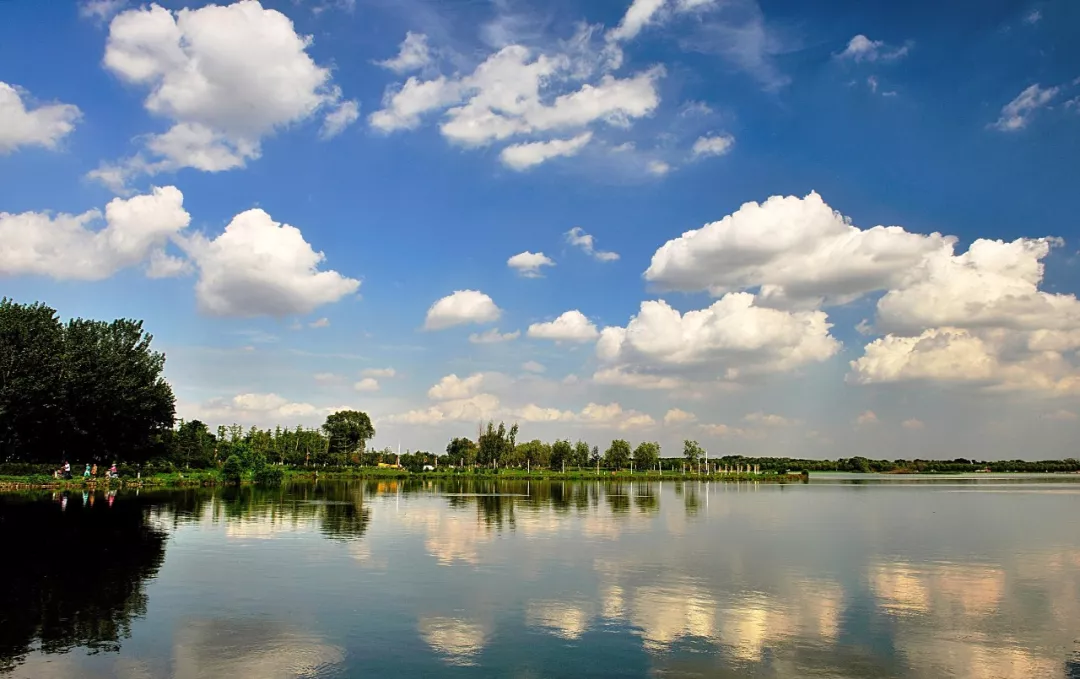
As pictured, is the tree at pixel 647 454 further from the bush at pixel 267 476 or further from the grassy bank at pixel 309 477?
the bush at pixel 267 476

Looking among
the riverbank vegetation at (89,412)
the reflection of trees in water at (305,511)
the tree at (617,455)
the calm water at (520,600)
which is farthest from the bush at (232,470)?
the tree at (617,455)

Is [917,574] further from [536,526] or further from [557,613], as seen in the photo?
[536,526]

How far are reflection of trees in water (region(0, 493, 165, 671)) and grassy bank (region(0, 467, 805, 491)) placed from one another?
2290cm

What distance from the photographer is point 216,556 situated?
28375 mm

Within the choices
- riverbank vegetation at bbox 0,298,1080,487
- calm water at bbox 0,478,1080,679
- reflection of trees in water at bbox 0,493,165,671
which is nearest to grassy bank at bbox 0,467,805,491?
riverbank vegetation at bbox 0,298,1080,487

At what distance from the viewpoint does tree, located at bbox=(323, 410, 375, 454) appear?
516 ft

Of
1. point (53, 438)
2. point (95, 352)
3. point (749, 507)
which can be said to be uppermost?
point (95, 352)

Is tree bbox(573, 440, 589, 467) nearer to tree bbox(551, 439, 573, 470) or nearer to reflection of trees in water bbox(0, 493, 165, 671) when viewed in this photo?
tree bbox(551, 439, 573, 470)

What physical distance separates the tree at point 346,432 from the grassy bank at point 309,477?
2223 cm

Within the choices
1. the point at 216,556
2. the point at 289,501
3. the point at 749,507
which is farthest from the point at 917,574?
the point at 289,501

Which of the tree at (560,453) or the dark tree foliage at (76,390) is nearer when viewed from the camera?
the dark tree foliage at (76,390)

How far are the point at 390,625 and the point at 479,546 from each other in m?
14.9

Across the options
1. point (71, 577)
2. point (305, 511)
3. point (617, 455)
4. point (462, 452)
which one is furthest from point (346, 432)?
point (71, 577)

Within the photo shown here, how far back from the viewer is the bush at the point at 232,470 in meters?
84.8
